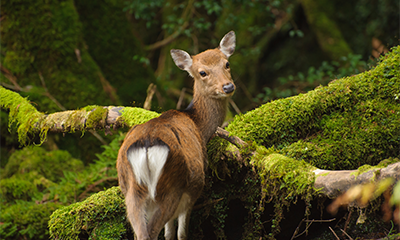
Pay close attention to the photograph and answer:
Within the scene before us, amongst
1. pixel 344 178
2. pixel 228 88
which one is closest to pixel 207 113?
pixel 228 88

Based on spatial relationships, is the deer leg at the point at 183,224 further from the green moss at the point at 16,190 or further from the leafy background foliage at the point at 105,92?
the green moss at the point at 16,190

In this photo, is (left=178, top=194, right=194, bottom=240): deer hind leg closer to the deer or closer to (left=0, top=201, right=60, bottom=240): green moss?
the deer

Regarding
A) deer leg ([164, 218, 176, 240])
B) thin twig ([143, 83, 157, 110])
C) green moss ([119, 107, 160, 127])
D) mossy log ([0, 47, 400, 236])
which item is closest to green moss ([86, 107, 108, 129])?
mossy log ([0, 47, 400, 236])

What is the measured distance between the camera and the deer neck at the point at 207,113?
4309mm

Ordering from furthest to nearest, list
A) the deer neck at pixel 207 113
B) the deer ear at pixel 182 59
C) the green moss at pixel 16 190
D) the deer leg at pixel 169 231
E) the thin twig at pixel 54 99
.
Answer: the thin twig at pixel 54 99
the green moss at pixel 16 190
the deer ear at pixel 182 59
the deer neck at pixel 207 113
the deer leg at pixel 169 231

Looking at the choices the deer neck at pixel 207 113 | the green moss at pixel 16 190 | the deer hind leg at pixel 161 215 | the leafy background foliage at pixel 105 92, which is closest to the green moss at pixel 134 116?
the deer neck at pixel 207 113

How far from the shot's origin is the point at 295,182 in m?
3.23

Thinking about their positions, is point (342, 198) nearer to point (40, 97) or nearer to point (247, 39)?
point (40, 97)

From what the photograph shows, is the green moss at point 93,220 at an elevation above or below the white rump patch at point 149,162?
below

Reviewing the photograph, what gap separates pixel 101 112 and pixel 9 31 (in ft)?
11.5

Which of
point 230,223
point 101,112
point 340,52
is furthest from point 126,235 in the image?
point 340,52

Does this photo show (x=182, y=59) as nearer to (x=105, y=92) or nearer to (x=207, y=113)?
(x=207, y=113)

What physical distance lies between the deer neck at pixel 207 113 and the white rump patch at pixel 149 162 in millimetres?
1188

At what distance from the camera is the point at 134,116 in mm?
4484
